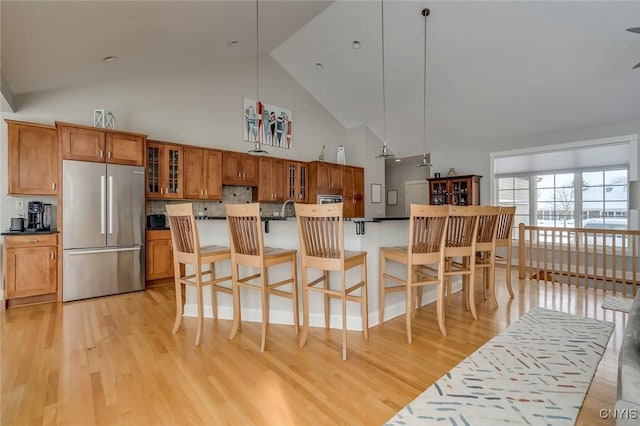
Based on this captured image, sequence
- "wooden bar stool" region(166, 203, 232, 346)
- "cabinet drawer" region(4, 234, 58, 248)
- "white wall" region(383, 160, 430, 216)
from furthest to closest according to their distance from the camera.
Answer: "white wall" region(383, 160, 430, 216) → "cabinet drawer" region(4, 234, 58, 248) → "wooden bar stool" region(166, 203, 232, 346)

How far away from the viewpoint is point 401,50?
4.99m

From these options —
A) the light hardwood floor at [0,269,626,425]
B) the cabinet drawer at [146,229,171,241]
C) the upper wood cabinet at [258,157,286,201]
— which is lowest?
the light hardwood floor at [0,269,626,425]

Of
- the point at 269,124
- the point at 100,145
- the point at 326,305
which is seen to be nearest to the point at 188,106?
the point at 269,124

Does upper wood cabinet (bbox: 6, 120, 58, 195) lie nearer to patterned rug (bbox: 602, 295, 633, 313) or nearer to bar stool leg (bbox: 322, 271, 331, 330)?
bar stool leg (bbox: 322, 271, 331, 330)

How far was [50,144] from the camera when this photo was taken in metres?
3.76

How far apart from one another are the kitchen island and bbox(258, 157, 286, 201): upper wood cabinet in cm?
261

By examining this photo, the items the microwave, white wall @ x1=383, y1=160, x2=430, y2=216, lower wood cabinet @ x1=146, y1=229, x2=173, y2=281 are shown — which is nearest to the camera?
lower wood cabinet @ x1=146, y1=229, x2=173, y2=281

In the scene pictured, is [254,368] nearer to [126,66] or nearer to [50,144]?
[50,144]

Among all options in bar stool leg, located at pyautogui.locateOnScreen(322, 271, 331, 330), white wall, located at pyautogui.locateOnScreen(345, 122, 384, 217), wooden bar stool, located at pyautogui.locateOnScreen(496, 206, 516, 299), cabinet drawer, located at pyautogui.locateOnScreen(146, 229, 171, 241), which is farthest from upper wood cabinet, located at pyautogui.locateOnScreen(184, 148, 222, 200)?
wooden bar stool, located at pyautogui.locateOnScreen(496, 206, 516, 299)

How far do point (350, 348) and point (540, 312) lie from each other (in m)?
2.20

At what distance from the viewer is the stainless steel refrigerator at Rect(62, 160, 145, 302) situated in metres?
3.61

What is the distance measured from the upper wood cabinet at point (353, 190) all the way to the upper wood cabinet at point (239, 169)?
217 cm

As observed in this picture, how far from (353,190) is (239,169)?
9.25ft

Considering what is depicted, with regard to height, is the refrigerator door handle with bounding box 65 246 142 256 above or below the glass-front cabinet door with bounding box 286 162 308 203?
below
